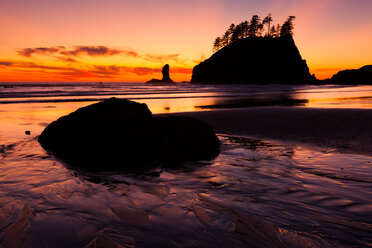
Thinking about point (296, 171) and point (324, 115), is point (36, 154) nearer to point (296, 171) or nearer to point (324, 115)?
point (296, 171)

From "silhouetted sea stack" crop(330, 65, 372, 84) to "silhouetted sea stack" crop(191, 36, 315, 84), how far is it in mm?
13935

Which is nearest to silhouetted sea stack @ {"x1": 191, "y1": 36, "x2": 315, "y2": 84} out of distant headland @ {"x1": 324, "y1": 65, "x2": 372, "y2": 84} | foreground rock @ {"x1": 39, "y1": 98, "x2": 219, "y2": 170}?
distant headland @ {"x1": 324, "y1": 65, "x2": 372, "y2": 84}

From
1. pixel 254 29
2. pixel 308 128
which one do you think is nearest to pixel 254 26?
pixel 254 29

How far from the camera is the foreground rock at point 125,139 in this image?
4.90 m

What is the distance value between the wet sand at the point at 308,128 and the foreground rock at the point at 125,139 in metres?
2.96

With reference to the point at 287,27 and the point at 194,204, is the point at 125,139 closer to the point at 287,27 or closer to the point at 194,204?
the point at 194,204

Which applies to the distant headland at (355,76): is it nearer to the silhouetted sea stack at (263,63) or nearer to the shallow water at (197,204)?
the silhouetted sea stack at (263,63)

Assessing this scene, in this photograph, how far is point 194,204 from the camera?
2818 mm

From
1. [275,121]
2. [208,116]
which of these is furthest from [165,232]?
[208,116]

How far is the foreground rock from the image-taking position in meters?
4.90

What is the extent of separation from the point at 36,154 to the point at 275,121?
8673 millimetres

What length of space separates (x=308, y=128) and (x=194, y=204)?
6.92 meters

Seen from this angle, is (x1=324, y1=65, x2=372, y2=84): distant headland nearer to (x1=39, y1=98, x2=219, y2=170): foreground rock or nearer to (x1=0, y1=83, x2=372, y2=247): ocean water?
(x1=39, y1=98, x2=219, y2=170): foreground rock

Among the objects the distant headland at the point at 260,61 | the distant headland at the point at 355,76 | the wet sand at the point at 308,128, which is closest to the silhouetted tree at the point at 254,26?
the distant headland at the point at 260,61
